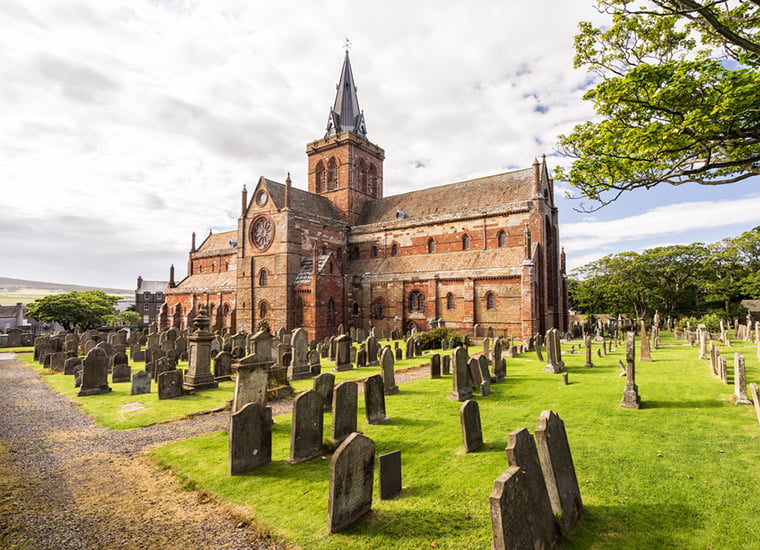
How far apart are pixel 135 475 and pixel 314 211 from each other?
29150 millimetres

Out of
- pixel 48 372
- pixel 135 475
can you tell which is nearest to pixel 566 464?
pixel 135 475

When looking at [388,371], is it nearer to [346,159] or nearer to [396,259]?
[396,259]

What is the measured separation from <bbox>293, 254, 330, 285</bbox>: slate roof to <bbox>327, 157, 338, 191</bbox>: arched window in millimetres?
10870

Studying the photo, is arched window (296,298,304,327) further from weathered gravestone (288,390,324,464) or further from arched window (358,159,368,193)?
weathered gravestone (288,390,324,464)

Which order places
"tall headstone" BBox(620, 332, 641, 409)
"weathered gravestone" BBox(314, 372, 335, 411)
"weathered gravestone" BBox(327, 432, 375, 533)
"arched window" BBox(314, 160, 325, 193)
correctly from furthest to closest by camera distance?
"arched window" BBox(314, 160, 325, 193) < "weathered gravestone" BBox(314, 372, 335, 411) < "tall headstone" BBox(620, 332, 641, 409) < "weathered gravestone" BBox(327, 432, 375, 533)

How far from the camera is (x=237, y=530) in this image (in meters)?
4.37

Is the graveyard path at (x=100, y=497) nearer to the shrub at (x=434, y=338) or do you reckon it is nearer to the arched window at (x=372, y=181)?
the shrub at (x=434, y=338)

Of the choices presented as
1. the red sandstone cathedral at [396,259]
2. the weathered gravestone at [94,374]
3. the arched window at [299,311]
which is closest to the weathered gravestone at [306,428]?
the weathered gravestone at [94,374]

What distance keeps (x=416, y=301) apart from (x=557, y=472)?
982 inches

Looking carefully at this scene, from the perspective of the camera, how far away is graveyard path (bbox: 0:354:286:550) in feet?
14.0

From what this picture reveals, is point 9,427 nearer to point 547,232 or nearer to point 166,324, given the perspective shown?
point 547,232

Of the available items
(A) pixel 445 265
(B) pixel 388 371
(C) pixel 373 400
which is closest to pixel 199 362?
(B) pixel 388 371

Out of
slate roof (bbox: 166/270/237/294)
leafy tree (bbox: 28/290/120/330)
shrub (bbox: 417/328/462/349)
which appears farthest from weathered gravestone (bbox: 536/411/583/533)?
leafy tree (bbox: 28/290/120/330)

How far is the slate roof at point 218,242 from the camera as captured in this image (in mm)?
41622
